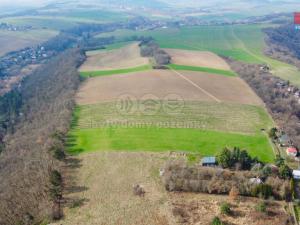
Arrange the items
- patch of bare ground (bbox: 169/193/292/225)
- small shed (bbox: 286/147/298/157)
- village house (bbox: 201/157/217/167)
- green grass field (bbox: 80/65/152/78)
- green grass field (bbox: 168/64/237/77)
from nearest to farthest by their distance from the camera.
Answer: patch of bare ground (bbox: 169/193/292/225)
village house (bbox: 201/157/217/167)
small shed (bbox: 286/147/298/157)
green grass field (bbox: 168/64/237/77)
green grass field (bbox: 80/65/152/78)

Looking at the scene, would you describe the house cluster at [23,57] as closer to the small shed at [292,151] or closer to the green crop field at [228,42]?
the green crop field at [228,42]

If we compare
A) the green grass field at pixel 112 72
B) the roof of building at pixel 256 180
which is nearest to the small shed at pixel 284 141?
the roof of building at pixel 256 180

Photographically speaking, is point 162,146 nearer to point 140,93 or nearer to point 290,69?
point 140,93

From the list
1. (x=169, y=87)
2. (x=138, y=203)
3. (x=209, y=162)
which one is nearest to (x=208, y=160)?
(x=209, y=162)

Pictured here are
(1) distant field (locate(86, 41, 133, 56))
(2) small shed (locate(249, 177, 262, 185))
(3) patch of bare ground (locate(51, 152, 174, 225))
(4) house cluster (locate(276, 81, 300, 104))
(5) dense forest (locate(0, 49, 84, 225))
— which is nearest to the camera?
(3) patch of bare ground (locate(51, 152, 174, 225))

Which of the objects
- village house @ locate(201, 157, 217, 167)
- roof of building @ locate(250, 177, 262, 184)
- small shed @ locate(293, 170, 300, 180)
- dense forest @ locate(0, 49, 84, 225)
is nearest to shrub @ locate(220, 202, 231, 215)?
roof of building @ locate(250, 177, 262, 184)

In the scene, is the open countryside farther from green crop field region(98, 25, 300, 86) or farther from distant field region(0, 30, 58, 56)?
distant field region(0, 30, 58, 56)
